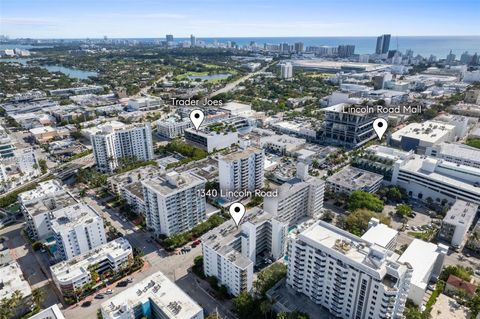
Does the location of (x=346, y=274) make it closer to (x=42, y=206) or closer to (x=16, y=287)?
(x=16, y=287)

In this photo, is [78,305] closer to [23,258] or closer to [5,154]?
[23,258]

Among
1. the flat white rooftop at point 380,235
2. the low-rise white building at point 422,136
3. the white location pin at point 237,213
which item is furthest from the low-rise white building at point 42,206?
the low-rise white building at point 422,136

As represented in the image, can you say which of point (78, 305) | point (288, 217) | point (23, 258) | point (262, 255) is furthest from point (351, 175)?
point (23, 258)

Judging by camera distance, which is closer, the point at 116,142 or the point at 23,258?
the point at 23,258

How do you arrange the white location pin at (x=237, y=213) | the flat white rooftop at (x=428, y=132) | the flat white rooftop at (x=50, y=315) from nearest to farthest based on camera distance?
the flat white rooftop at (x=50, y=315) → the white location pin at (x=237, y=213) → the flat white rooftop at (x=428, y=132)

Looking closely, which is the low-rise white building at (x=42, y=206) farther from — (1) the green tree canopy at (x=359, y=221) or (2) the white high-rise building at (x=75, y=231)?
(1) the green tree canopy at (x=359, y=221)
